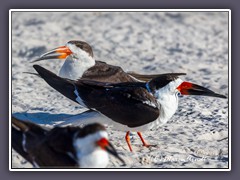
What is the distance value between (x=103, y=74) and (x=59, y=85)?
0.83 meters

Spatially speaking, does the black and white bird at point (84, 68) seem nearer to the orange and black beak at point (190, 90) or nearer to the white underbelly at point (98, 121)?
the white underbelly at point (98, 121)

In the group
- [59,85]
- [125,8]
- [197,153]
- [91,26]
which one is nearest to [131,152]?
[197,153]

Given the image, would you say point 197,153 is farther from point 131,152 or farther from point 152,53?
point 152,53

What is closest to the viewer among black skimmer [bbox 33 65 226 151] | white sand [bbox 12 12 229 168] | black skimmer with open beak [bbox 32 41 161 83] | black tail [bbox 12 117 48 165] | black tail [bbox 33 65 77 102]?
black tail [bbox 12 117 48 165]

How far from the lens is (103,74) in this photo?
8.39 metres

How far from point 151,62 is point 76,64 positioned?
7.35 feet

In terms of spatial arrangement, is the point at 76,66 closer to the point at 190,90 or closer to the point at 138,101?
the point at 138,101

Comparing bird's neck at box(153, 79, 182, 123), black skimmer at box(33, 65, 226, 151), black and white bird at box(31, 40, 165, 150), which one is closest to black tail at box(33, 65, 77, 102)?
black skimmer at box(33, 65, 226, 151)

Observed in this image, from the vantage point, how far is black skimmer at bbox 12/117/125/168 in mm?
5766

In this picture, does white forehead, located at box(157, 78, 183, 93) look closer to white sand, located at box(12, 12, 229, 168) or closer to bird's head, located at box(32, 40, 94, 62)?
white sand, located at box(12, 12, 229, 168)

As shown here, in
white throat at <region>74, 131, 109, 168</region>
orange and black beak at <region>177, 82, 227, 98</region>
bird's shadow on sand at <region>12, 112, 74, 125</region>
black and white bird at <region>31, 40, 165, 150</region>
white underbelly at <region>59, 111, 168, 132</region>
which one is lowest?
white throat at <region>74, 131, 109, 168</region>

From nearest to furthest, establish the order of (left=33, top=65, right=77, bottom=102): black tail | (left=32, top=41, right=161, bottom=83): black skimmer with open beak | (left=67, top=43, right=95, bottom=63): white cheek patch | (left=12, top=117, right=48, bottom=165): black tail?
(left=12, top=117, right=48, bottom=165): black tail
(left=33, top=65, right=77, bottom=102): black tail
(left=32, top=41, right=161, bottom=83): black skimmer with open beak
(left=67, top=43, right=95, bottom=63): white cheek patch

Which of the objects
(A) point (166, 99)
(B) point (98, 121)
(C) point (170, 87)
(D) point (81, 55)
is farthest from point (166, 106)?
(D) point (81, 55)

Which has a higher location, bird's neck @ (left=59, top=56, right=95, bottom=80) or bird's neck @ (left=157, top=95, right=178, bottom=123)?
bird's neck @ (left=59, top=56, right=95, bottom=80)
